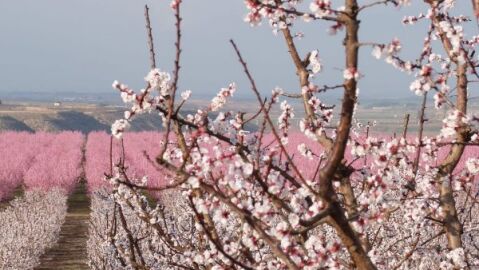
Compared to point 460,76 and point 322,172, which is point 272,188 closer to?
point 322,172

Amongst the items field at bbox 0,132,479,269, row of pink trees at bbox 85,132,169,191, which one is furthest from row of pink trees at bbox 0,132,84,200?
row of pink trees at bbox 85,132,169,191

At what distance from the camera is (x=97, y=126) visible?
14675 centimetres

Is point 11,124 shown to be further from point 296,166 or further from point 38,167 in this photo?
point 296,166

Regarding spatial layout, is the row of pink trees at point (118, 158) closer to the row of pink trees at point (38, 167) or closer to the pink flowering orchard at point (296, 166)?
the row of pink trees at point (38, 167)

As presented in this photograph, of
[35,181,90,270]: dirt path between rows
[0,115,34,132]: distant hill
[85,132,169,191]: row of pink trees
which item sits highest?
[85,132,169,191]: row of pink trees

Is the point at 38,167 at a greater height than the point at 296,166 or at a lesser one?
lesser

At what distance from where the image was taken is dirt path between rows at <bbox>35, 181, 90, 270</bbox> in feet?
74.4

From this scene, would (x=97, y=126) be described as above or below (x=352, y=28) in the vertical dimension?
below

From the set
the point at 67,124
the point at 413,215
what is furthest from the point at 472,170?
the point at 67,124

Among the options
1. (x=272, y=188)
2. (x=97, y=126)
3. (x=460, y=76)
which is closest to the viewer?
→ (x=272, y=188)

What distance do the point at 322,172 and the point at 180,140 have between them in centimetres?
126

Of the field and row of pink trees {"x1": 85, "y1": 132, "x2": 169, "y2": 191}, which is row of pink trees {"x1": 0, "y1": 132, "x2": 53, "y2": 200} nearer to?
the field

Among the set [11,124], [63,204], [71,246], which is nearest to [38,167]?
[63,204]

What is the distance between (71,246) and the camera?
2611cm
